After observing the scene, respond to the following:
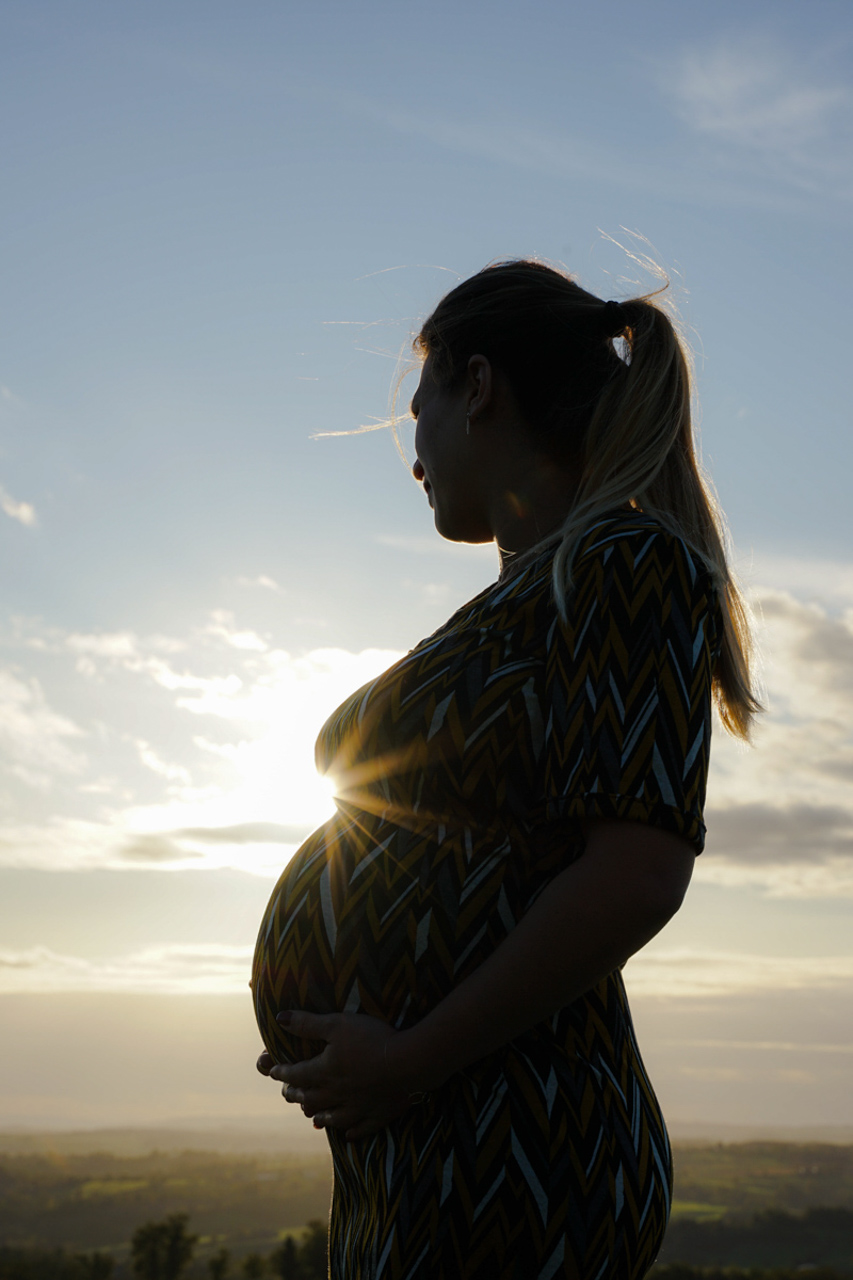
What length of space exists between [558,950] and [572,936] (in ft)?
0.09

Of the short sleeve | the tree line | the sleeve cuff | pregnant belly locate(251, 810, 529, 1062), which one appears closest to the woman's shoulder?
the short sleeve

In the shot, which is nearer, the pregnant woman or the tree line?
the pregnant woman

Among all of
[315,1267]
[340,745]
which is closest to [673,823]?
[340,745]

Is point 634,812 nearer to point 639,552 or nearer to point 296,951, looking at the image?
point 639,552

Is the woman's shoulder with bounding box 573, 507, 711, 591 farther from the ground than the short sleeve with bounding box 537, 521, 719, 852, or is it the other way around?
the woman's shoulder with bounding box 573, 507, 711, 591

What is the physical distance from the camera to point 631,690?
1300 mm

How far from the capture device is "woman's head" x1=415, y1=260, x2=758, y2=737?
170cm

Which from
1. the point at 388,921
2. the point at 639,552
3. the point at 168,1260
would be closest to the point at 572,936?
the point at 388,921

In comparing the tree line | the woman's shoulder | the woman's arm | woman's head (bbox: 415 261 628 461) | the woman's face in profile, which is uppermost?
woman's head (bbox: 415 261 628 461)

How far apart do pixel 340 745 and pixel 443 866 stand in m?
0.35

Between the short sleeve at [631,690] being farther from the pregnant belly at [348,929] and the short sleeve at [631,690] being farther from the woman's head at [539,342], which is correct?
the woman's head at [539,342]

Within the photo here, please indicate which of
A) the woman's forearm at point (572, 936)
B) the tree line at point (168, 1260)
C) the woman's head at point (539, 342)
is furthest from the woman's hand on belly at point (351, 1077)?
the tree line at point (168, 1260)

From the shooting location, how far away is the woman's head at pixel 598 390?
170 centimetres

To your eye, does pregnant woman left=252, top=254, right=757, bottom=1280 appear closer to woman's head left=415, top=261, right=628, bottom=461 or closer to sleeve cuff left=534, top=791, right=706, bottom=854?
sleeve cuff left=534, top=791, right=706, bottom=854
